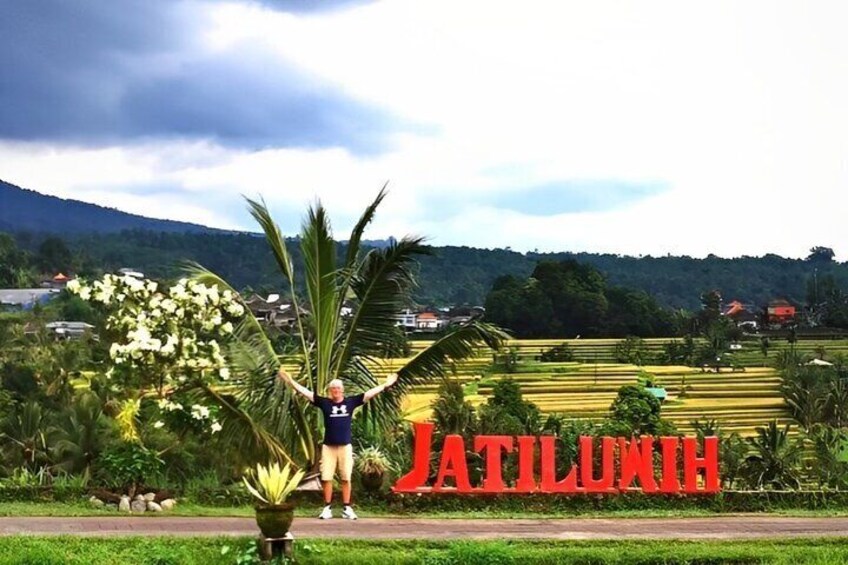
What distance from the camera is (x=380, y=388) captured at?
10617 millimetres

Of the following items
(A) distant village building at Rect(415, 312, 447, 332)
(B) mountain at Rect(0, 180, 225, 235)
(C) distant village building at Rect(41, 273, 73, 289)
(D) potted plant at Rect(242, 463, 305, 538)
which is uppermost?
(B) mountain at Rect(0, 180, 225, 235)

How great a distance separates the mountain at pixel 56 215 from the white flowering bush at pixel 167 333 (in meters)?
145

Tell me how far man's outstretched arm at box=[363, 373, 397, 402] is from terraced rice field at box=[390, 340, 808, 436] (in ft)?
50.3

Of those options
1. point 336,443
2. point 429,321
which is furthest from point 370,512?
point 429,321

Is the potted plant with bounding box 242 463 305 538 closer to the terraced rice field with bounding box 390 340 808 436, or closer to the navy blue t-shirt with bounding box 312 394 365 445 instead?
the navy blue t-shirt with bounding box 312 394 365 445

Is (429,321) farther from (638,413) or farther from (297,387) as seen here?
(297,387)

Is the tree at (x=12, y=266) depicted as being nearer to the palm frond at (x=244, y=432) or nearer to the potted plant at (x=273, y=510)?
the palm frond at (x=244, y=432)

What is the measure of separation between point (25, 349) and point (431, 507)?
18.2m

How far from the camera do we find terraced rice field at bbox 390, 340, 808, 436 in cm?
2805

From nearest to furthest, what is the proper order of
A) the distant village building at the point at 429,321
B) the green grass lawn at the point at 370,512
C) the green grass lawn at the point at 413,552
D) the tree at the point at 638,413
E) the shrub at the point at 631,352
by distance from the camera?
1. the green grass lawn at the point at 413,552
2. the green grass lawn at the point at 370,512
3. the tree at the point at 638,413
4. the shrub at the point at 631,352
5. the distant village building at the point at 429,321

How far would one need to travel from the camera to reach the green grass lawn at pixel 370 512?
32.6ft

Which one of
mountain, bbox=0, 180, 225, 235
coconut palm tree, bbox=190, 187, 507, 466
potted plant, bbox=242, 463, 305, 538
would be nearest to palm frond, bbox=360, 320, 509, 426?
coconut palm tree, bbox=190, 187, 507, 466

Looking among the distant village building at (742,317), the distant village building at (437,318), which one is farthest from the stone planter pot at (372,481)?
the distant village building at (742,317)

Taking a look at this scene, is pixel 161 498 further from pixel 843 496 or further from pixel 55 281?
pixel 55 281
